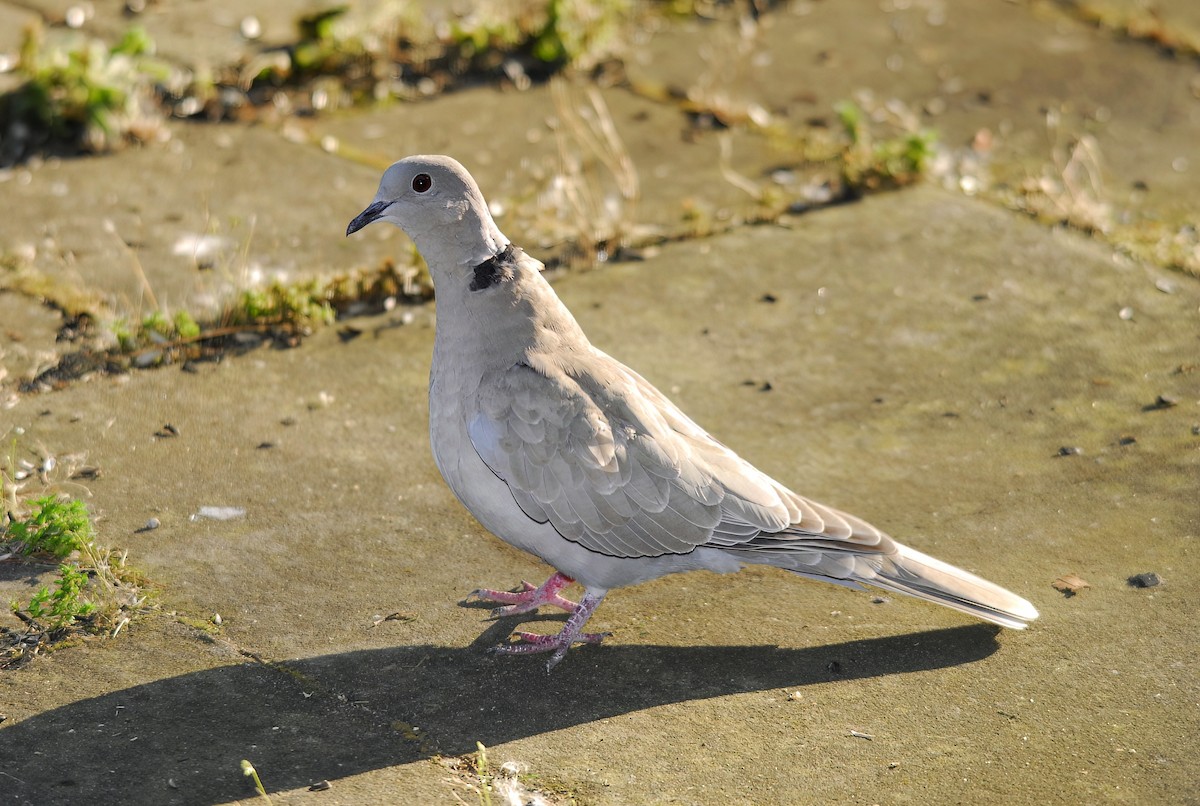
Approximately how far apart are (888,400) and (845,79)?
337 cm

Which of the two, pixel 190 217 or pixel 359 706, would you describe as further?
pixel 190 217

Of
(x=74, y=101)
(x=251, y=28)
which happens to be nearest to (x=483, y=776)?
(x=74, y=101)

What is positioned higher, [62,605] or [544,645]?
[62,605]

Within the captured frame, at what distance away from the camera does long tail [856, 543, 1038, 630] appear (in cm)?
389

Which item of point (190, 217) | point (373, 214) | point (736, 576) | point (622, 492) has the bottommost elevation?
point (736, 576)

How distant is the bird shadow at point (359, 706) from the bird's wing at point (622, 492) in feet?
1.05

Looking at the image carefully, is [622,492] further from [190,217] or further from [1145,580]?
[190,217]

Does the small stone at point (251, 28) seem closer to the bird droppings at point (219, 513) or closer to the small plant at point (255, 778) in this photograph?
the bird droppings at point (219, 513)

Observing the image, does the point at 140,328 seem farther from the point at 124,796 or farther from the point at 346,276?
the point at 124,796

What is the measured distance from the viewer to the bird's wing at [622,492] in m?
3.91

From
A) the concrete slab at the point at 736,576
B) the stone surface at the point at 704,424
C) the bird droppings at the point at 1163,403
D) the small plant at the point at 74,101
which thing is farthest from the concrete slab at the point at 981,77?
the small plant at the point at 74,101

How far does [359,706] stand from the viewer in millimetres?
3650

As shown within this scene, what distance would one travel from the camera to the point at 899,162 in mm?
6840

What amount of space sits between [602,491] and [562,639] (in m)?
0.46
